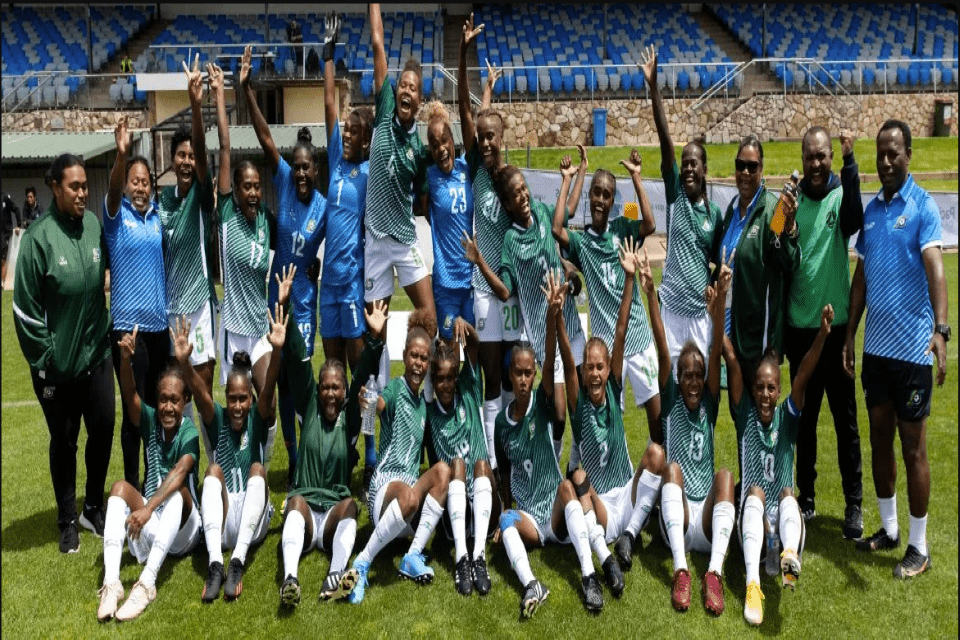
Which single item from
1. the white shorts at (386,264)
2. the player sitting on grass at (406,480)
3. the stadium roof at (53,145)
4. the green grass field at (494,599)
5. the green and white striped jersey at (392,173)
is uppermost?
the stadium roof at (53,145)

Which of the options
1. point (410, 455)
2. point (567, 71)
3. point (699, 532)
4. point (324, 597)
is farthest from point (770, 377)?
point (567, 71)

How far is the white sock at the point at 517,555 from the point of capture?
189 inches

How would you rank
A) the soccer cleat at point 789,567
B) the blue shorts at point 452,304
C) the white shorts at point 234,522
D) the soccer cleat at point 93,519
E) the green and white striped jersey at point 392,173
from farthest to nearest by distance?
the blue shorts at point 452,304 < the green and white striped jersey at point 392,173 < the soccer cleat at point 93,519 < the white shorts at point 234,522 < the soccer cleat at point 789,567

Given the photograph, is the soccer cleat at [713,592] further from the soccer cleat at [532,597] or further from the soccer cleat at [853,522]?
the soccer cleat at [853,522]

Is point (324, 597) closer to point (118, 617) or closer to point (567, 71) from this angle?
point (118, 617)

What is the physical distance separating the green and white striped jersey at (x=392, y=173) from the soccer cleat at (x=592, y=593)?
2.42 metres

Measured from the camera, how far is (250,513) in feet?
16.6

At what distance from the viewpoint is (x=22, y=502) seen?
6.47m

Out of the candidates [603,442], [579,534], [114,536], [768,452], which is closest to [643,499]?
[603,442]

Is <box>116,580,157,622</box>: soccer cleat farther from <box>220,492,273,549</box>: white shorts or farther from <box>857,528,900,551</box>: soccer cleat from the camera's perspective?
<box>857,528,900,551</box>: soccer cleat

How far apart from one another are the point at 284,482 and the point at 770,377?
3.45 metres

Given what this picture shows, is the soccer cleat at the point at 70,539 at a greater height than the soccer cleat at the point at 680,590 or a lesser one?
greater

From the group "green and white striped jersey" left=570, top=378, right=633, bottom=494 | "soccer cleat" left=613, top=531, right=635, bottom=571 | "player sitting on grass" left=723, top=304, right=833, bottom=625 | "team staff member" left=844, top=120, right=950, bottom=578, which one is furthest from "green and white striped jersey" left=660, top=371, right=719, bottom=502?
"team staff member" left=844, top=120, right=950, bottom=578

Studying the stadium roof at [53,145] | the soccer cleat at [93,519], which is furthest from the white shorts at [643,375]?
the stadium roof at [53,145]
